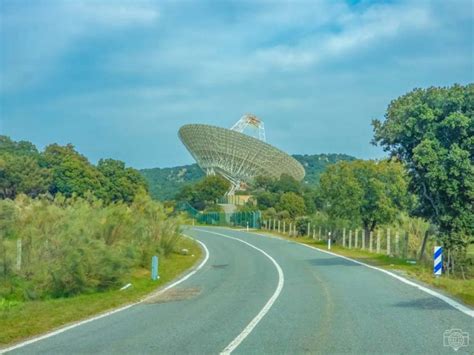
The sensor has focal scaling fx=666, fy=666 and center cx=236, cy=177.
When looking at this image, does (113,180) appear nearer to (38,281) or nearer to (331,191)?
(331,191)

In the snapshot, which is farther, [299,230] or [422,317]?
[299,230]

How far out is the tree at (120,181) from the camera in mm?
72500

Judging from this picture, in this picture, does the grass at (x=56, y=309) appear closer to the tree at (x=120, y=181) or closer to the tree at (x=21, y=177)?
the tree at (x=21, y=177)

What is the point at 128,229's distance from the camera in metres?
24.0

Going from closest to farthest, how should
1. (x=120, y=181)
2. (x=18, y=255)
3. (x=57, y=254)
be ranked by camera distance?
(x=18, y=255), (x=57, y=254), (x=120, y=181)

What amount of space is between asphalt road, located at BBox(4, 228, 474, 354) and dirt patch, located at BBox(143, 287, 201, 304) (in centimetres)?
2

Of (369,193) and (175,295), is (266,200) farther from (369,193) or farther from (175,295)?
(175,295)

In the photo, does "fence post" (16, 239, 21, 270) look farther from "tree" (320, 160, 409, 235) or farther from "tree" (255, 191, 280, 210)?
"tree" (255, 191, 280, 210)

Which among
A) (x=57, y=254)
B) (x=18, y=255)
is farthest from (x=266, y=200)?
(x=18, y=255)

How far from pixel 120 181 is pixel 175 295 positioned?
5875 centimetres

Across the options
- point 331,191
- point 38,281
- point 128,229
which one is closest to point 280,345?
point 38,281

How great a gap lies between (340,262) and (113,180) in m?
49.7

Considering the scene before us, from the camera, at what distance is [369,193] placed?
4584 cm

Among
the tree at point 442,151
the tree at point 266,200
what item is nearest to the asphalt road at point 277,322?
the tree at point 442,151
